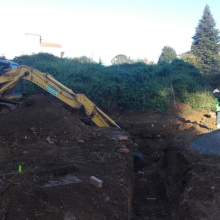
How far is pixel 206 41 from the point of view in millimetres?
33406

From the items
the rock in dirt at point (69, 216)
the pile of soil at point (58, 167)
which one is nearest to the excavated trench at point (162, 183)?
the pile of soil at point (58, 167)

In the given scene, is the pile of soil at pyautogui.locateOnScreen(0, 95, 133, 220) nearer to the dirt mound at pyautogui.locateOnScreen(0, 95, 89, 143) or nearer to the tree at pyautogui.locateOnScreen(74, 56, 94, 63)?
the dirt mound at pyautogui.locateOnScreen(0, 95, 89, 143)

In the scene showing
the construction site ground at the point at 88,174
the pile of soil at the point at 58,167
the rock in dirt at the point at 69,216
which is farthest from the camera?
the construction site ground at the point at 88,174

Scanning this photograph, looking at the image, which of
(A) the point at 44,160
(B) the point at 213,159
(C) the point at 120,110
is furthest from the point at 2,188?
(C) the point at 120,110

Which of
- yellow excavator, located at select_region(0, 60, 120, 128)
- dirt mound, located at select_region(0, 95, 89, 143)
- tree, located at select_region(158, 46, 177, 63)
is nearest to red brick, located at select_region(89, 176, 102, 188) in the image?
dirt mound, located at select_region(0, 95, 89, 143)

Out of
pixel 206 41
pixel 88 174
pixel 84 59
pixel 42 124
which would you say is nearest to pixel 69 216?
pixel 88 174

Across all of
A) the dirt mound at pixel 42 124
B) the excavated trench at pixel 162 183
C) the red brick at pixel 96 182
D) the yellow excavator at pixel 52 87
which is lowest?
the excavated trench at pixel 162 183

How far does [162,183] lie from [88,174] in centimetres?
355

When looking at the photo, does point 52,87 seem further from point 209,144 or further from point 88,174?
point 209,144

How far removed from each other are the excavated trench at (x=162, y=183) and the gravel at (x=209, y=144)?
0.40 m

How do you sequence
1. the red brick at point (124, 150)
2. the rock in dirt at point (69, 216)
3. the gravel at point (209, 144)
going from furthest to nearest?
1. the gravel at point (209, 144)
2. the red brick at point (124, 150)
3. the rock in dirt at point (69, 216)

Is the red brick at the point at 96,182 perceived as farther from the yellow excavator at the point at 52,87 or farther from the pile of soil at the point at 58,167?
the yellow excavator at the point at 52,87

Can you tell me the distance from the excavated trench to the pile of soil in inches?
38.0

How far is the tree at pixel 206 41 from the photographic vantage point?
32.0 metres
